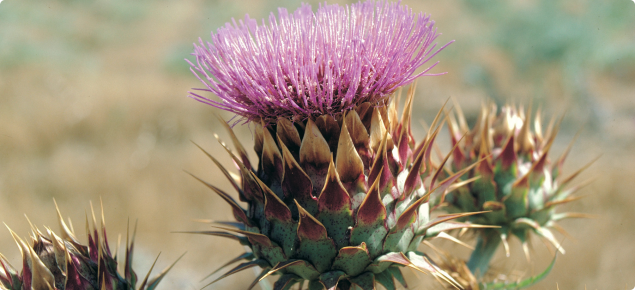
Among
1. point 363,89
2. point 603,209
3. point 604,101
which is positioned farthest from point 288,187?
point 604,101

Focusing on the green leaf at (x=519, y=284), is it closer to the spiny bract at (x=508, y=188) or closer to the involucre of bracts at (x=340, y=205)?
the spiny bract at (x=508, y=188)

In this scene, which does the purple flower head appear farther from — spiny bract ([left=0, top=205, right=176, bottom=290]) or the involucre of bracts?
spiny bract ([left=0, top=205, right=176, bottom=290])

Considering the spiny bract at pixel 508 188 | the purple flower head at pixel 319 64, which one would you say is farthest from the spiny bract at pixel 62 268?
the spiny bract at pixel 508 188

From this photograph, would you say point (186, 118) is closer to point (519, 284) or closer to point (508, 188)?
point (508, 188)

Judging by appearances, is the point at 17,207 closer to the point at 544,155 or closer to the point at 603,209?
the point at 544,155

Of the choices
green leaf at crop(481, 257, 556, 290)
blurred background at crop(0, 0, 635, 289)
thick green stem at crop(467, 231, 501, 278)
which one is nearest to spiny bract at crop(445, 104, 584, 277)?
thick green stem at crop(467, 231, 501, 278)

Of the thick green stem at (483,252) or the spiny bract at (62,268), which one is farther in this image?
the thick green stem at (483,252)

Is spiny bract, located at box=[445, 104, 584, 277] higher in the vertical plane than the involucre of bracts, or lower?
lower
